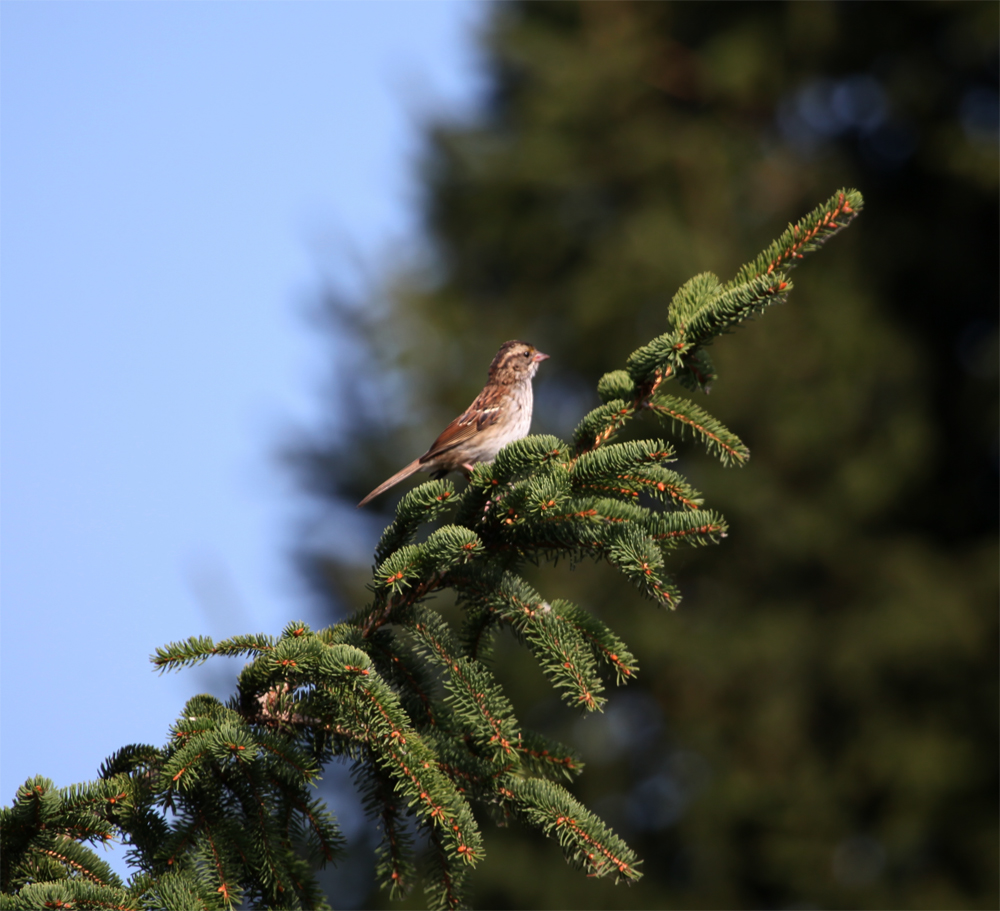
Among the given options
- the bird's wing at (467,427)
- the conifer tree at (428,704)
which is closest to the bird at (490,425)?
the bird's wing at (467,427)

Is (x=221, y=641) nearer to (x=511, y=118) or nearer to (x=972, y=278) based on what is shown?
(x=972, y=278)

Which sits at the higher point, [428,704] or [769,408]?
[769,408]

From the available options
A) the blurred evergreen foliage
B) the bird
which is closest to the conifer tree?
the bird

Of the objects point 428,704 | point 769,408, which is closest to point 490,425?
point 428,704

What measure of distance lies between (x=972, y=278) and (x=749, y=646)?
7751 millimetres

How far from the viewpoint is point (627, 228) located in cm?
1633

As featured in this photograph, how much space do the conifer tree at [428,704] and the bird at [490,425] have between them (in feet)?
8.46

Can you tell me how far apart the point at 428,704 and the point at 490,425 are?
3.13 m

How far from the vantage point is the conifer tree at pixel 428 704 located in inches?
109

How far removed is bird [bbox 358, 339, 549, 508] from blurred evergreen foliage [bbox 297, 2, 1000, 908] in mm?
7866

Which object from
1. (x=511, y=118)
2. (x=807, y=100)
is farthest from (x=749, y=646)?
(x=511, y=118)

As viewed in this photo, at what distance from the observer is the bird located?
624 centimetres

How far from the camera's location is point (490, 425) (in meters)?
6.32

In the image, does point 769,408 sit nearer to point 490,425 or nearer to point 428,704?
point 490,425
